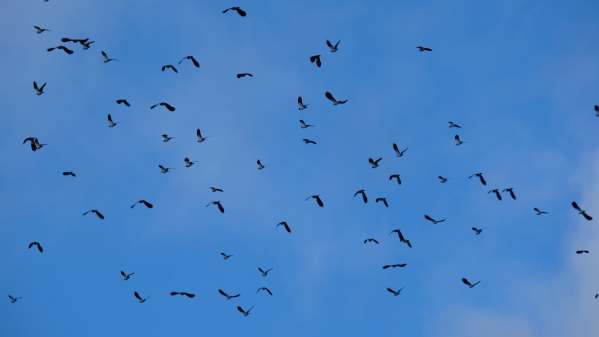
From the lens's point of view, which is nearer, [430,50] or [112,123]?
[430,50]

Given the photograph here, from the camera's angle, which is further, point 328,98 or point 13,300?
point 13,300

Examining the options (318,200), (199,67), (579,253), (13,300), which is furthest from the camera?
(13,300)

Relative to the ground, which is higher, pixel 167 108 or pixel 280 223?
pixel 167 108

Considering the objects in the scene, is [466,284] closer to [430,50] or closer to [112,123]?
[430,50]

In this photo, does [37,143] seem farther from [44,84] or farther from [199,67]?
[199,67]

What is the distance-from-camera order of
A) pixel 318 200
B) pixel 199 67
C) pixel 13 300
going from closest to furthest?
pixel 199 67 → pixel 318 200 → pixel 13 300

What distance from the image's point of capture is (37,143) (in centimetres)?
7625

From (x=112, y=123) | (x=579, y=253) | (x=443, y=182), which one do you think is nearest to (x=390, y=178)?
(x=443, y=182)

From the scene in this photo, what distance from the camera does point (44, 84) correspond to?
7675 centimetres

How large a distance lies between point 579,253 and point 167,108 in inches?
1320

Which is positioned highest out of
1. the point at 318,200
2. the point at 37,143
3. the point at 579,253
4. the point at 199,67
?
the point at 37,143

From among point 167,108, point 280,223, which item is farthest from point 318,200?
point 167,108

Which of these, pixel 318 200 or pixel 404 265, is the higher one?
pixel 318 200

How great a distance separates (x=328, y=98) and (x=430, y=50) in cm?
955
